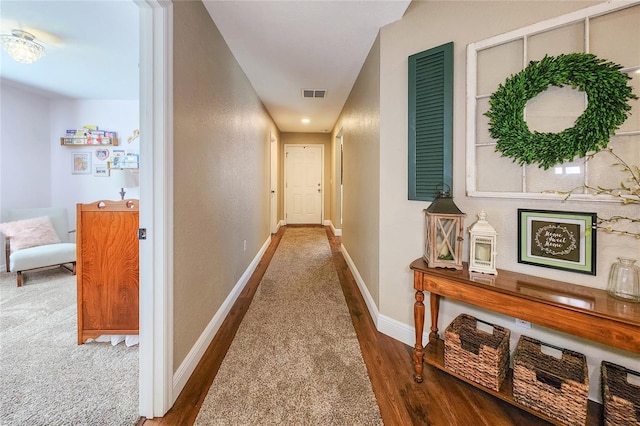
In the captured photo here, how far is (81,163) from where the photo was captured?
3748 millimetres

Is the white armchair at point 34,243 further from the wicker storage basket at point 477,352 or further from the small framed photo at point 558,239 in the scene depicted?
the small framed photo at point 558,239

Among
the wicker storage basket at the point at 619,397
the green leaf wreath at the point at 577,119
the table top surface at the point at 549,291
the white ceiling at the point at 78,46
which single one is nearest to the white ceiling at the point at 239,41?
the white ceiling at the point at 78,46

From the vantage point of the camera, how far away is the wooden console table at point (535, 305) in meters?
0.93

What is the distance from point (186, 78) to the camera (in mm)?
1435

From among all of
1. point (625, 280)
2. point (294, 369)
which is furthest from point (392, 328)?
point (625, 280)

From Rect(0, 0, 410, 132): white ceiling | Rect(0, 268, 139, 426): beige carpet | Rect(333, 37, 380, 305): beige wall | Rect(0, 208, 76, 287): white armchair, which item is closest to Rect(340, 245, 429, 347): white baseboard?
Rect(333, 37, 380, 305): beige wall

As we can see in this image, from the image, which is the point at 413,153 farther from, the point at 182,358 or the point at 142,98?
the point at 182,358

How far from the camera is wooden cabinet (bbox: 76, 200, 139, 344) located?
172 cm

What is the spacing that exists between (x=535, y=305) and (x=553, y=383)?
0.39m

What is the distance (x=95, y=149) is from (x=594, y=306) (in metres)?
5.43

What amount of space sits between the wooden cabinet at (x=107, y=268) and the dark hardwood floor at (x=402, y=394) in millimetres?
697

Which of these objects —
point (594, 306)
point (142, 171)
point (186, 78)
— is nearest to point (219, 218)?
point (142, 171)

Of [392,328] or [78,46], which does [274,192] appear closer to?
[78,46]

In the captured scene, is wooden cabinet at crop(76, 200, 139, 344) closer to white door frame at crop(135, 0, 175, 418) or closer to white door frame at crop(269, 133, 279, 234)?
white door frame at crop(135, 0, 175, 418)
